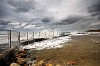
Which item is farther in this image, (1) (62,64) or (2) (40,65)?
(1) (62,64)

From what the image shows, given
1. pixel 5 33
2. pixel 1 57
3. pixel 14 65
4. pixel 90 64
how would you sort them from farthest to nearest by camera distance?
pixel 5 33, pixel 90 64, pixel 1 57, pixel 14 65

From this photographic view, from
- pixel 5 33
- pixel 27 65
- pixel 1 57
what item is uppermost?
pixel 5 33

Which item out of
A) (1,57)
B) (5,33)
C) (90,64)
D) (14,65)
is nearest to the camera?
(14,65)

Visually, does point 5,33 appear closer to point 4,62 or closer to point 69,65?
point 4,62

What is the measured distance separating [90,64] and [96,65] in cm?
38

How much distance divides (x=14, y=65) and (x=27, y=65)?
5.56 feet

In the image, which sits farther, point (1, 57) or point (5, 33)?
point (5, 33)

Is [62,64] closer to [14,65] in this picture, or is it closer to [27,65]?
[27,65]

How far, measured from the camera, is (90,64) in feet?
27.0

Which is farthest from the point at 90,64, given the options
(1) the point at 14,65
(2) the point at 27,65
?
(1) the point at 14,65

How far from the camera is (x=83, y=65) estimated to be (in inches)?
319

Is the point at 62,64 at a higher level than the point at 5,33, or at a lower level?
lower

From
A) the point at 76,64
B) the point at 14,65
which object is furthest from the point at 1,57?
the point at 76,64

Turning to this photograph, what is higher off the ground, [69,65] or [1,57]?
[1,57]
